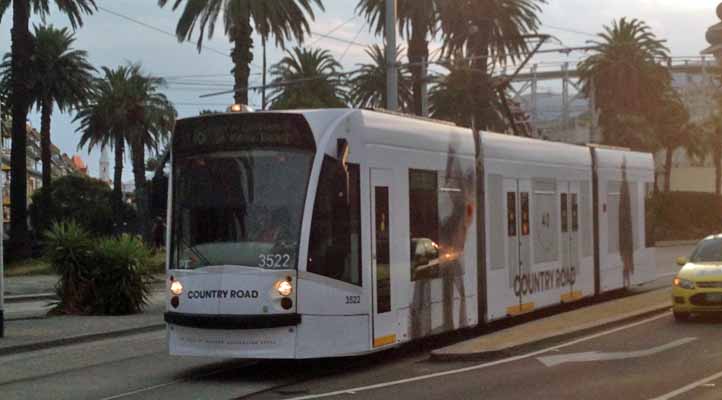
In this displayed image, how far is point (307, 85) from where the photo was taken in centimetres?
5906

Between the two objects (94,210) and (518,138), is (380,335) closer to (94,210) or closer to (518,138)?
(518,138)

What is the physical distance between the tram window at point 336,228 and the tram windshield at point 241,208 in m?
0.22

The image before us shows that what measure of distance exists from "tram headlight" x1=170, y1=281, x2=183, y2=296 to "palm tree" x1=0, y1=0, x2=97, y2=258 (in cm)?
3408

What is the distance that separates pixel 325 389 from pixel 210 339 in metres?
1.51

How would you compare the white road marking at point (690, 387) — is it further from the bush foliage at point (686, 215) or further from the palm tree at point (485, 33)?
the bush foliage at point (686, 215)

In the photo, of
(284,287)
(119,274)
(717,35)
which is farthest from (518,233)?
(717,35)

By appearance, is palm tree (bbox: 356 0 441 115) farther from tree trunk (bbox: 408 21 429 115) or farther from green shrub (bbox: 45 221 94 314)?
green shrub (bbox: 45 221 94 314)

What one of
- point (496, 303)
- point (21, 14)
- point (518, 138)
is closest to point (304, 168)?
point (496, 303)

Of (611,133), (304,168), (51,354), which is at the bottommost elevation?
(51,354)

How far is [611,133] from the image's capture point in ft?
220

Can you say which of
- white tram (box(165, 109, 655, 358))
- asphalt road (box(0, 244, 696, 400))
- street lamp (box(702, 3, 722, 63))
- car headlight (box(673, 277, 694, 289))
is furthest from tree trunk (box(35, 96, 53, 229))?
white tram (box(165, 109, 655, 358))

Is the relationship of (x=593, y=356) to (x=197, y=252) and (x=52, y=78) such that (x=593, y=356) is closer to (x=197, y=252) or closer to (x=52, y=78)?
(x=197, y=252)

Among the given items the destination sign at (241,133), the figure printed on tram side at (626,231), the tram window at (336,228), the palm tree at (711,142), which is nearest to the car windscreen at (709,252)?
the figure printed on tram side at (626,231)

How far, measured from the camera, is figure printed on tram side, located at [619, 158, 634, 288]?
968 inches
